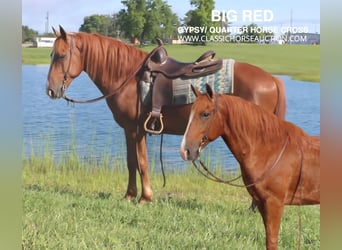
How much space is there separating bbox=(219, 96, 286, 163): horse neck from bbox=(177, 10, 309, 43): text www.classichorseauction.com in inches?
27.9

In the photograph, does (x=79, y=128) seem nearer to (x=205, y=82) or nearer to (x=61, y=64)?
(x=61, y=64)

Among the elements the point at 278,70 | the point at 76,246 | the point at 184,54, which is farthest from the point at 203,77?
the point at 76,246

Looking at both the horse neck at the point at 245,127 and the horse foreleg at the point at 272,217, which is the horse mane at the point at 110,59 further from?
the horse foreleg at the point at 272,217

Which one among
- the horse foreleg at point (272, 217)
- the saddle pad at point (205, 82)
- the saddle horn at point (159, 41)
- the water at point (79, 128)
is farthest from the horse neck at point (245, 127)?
the saddle horn at point (159, 41)

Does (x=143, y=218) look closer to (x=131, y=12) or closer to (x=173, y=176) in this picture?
(x=173, y=176)

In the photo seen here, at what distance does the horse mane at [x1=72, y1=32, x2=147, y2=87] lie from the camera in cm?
288

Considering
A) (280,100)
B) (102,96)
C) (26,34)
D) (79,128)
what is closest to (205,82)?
(280,100)

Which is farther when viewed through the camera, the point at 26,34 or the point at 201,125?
the point at 26,34

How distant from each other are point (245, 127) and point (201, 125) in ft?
0.72

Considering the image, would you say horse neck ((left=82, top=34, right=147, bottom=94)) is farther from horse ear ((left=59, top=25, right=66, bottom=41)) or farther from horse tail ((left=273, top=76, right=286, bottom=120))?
horse tail ((left=273, top=76, right=286, bottom=120))

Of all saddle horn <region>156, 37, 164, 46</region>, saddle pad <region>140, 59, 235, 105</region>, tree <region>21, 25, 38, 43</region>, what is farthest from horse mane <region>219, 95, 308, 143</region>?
tree <region>21, 25, 38, 43</region>

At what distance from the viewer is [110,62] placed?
9.60ft

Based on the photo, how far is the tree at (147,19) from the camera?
277 cm

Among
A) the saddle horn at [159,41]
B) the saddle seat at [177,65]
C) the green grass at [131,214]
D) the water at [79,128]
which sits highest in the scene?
the saddle horn at [159,41]
